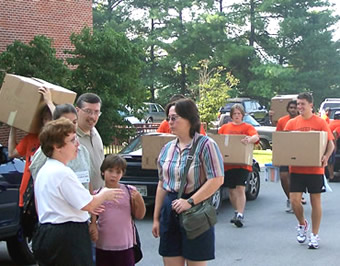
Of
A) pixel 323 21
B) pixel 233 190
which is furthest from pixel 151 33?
pixel 233 190

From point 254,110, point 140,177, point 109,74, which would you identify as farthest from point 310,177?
point 254,110

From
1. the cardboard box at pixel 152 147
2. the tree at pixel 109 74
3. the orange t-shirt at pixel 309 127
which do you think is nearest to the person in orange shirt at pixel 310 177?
the orange t-shirt at pixel 309 127

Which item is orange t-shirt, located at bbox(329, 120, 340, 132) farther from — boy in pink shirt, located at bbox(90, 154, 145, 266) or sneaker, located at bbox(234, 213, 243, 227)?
boy in pink shirt, located at bbox(90, 154, 145, 266)

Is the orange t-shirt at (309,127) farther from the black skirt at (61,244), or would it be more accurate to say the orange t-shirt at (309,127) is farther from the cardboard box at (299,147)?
the black skirt at (61,244)

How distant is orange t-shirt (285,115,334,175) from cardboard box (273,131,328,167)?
3.2 inches

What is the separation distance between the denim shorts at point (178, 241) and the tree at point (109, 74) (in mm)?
10277

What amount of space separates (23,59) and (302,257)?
9872 mm

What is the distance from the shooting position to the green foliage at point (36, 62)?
47.8 feet

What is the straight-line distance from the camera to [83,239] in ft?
12.8

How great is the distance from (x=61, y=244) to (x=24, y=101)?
1594 millimetres

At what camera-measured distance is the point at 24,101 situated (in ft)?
16.4

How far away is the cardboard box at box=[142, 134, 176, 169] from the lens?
813 cm

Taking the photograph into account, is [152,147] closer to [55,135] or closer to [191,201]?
[191,201]

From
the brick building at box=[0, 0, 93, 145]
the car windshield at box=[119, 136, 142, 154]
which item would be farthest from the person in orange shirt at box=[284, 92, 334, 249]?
the brick building at box=[0, 0, 93, 145]
